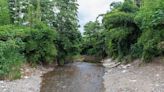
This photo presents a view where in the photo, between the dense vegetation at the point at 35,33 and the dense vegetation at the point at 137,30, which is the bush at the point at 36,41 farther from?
the dense vegetation at the point at 137,30

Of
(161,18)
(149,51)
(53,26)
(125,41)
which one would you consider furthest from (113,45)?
(161,18)

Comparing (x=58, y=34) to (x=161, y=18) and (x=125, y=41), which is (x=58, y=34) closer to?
(x=125, y=41)

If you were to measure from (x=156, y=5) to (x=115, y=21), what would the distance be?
698 cm

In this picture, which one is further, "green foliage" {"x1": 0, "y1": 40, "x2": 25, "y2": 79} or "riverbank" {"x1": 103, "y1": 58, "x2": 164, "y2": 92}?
"green foliage" {"x1": 0, "y1": 40, "x2": 25, "y2": 79}

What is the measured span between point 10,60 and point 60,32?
14.3 metres

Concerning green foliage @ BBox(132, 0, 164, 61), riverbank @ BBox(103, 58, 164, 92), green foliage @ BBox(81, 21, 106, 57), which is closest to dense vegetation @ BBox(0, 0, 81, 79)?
riverbank @ BBox(103, 58, 164, 92)

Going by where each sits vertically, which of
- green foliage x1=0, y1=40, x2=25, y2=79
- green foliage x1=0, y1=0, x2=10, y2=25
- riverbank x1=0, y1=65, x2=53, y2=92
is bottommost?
riverbank x1=0, y1=65, x2=53, y2=92

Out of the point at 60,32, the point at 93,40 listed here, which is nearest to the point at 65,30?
the point at 60,32

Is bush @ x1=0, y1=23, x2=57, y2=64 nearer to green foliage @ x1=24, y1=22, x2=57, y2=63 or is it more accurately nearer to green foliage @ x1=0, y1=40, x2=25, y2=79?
green foliage @ x1=24, y1=22, x2=57, y2=63

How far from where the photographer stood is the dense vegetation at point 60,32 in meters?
23.7

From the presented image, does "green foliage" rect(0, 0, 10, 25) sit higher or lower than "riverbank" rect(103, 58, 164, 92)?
higher

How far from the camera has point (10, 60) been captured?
904 inches

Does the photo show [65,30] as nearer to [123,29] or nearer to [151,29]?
[123,29]

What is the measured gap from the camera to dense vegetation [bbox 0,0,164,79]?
2372 centimetres
